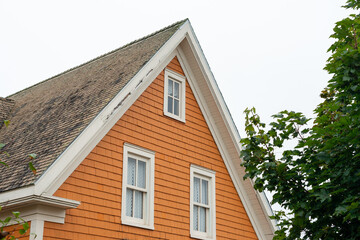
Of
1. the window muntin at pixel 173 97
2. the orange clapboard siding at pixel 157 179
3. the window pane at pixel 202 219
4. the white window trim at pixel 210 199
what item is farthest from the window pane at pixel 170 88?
the window pane at pixel 202 219

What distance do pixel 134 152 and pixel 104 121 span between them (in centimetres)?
157

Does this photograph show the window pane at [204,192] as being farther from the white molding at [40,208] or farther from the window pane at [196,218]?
the white molding at [40,208]

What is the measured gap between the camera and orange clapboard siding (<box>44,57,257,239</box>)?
1102 cm

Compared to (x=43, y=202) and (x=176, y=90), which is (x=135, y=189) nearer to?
(x=43, y=202)

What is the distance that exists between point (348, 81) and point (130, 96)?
6.26m

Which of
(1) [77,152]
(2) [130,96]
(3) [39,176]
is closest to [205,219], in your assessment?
(2) [130,96]

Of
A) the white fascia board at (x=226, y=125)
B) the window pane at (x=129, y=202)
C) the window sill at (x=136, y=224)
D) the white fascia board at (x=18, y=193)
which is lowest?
the white fascia board at (x=18, y=193)

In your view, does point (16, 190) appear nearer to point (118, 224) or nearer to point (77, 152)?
point (77, 152)

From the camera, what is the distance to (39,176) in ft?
31.6

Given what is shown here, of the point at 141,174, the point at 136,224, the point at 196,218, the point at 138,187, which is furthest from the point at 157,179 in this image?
the point at 196,218

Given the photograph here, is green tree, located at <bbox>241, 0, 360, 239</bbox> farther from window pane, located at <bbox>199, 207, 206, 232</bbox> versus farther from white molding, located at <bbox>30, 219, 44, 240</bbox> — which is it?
window pane, located at <bbox>199, 207, 206, 232</bbox>

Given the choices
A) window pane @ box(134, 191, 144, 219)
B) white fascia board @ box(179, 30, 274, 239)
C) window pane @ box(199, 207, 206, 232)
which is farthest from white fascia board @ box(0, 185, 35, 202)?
white fascia board @ box(179, 30, 274, 239)

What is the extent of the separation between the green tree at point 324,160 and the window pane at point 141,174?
486 cm

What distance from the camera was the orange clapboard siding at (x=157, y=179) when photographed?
11016 mm
